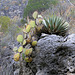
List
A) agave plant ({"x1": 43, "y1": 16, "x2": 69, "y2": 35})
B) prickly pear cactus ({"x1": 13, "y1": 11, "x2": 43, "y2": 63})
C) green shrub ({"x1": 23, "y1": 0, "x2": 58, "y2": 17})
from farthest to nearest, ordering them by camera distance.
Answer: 1. green shrub ({"x1": 23, "y1": 0, "x2": 58, "y2": 17})
2. agave plant ({"x1": 43, "y1": 16, "x2": 69, "y2": 35})
3. prickly pear cactus ({"x1": 13, "y1": 11, "x2": 43, "y2": 63})

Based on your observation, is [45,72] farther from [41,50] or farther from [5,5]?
[5,5]

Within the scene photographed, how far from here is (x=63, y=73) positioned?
221 cm

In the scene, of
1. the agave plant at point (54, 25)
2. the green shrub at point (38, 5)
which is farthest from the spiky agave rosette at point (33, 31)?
the green shrub at point (38, 5)

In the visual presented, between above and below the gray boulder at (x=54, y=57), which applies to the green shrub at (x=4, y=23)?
above

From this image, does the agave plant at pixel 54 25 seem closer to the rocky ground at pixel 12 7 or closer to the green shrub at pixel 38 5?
the green shrub at pixel 38 5

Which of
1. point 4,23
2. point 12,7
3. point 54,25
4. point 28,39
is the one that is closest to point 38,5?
point 4,23

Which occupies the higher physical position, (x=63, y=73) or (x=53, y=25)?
(x=53, y=25)

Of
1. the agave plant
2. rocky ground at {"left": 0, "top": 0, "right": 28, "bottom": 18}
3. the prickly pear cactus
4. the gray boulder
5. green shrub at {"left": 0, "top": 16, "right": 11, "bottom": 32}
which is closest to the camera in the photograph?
the gray boulder

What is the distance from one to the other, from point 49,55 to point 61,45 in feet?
1.17

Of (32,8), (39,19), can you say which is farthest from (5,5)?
(39,19)

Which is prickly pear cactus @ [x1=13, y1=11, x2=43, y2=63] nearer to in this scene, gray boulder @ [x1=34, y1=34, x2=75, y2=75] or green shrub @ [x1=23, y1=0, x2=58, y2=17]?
gray boulder @ [x1=34, y1=34, x2=75, y2=75]

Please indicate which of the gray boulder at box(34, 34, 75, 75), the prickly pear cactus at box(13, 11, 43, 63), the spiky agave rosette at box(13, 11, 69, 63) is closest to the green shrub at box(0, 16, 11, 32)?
the spiky agave rosette at box(13, 11, 69, 63)

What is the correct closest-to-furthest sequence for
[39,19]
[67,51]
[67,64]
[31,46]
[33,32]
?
[67,64], [67,51], [31,46], [33,32], [39,19]

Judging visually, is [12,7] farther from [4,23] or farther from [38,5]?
[4,23]
